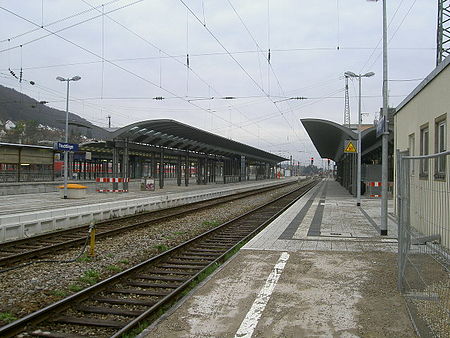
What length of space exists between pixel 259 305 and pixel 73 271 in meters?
3.87

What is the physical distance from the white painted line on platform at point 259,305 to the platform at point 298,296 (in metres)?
0.01

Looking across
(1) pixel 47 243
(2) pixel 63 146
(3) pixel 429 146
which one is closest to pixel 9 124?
(2) pixel 63 146

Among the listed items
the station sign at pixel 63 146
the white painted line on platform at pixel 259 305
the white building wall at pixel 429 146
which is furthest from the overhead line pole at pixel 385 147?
the station sign at pixel 63 146

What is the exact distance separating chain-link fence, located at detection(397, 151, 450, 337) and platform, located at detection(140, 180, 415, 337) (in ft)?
0.79

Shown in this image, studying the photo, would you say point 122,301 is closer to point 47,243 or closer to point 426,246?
point 426,246

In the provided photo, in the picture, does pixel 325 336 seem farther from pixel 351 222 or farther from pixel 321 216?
pixel 321 216

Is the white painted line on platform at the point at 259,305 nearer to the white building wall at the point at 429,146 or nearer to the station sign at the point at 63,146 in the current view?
the white building wall at the point at 429,146

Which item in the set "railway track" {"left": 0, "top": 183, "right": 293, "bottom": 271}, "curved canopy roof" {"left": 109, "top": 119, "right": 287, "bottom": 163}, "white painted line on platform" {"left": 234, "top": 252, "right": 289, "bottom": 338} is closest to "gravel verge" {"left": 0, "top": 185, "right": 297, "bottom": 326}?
"railway track" {"left": 0, "top": 183, "right": 293, "bottom": 271}

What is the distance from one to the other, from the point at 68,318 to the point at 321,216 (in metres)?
12.2

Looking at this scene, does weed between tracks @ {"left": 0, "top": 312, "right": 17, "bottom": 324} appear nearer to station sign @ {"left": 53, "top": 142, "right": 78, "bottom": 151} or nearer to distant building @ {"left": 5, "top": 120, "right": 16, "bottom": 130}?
station sign @ {"left": 53, "top": 142, "right": 78, "bottom": 151}

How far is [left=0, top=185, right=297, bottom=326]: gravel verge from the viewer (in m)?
5.94

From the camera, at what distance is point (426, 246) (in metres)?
5.39

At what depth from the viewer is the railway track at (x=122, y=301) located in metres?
4.90

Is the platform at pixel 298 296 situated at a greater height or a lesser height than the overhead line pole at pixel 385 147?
lesser
